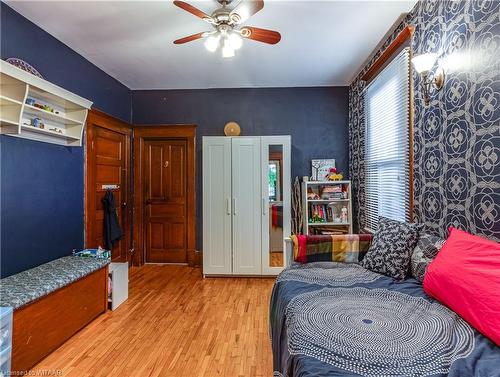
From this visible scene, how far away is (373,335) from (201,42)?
2878mm

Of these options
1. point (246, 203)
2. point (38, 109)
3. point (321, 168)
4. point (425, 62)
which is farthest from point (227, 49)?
point (321, 168)

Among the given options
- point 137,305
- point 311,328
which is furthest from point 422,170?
point 137,305

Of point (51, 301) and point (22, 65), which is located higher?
point (22, 65)

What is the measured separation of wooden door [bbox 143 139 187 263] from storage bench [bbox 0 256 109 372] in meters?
1.68

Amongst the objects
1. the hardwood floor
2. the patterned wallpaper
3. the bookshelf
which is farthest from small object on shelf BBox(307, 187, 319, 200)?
the patterned wallpaper

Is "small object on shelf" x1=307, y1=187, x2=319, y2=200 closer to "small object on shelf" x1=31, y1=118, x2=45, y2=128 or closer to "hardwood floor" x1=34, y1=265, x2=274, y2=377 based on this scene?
"hardwood floor" x1=34, y1=265, x2=274, y2=377

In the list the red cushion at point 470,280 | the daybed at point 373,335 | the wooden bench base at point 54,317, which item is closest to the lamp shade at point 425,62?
the red cushion at point 470,280

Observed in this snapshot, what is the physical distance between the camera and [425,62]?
78.6 inches

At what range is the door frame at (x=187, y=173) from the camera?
4.44 metres

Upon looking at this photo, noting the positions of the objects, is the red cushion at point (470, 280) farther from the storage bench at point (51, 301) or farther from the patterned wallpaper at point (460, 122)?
the storage bench at point (51, 301)

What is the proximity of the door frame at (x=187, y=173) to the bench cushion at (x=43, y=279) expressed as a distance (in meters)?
1.65

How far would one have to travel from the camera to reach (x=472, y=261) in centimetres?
139

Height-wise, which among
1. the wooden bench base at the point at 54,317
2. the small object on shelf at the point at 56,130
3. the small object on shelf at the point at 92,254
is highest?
the small object on shelf at the point at 56,130

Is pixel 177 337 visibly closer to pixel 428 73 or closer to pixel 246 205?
pixel 246 205
